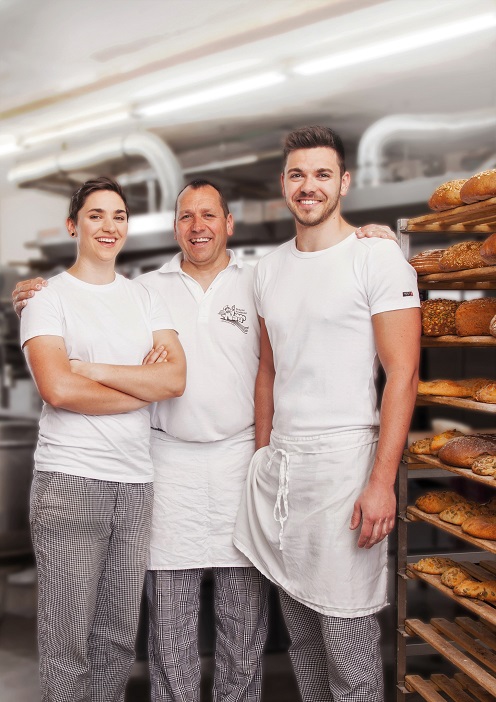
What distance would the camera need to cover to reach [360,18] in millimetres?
3812

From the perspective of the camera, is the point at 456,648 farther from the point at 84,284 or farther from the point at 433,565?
the point at 84,284

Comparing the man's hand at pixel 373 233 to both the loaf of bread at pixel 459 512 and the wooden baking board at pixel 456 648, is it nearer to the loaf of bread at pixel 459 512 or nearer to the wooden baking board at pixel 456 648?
the loaf of bread at pixel 459 512

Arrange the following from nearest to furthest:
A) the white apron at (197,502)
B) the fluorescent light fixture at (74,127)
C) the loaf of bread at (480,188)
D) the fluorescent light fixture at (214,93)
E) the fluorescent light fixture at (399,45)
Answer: the loaf of bread at (480,188), the white apron at (197,502), the fluorescent light fixture at (399,45), the fluorescent light fixture at (214,93), the fluorescent light fixture at (74,127)

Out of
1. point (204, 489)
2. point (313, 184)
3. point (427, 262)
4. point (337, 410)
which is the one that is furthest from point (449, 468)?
point (313, 184)

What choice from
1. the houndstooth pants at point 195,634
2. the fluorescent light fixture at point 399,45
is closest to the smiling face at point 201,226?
the houndstooth pants at point 195,634

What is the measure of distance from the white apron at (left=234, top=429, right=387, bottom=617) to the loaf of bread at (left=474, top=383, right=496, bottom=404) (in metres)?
0.27

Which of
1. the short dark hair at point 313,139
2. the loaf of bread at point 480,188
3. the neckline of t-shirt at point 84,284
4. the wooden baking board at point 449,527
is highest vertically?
the short dark hair at point 313,139

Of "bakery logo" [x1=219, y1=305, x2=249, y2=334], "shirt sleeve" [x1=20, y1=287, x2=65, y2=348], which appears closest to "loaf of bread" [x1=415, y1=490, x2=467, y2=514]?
"bakery logo" [x1=219, y1=305, x2=249, y2=334]

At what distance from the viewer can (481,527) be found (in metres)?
1.82

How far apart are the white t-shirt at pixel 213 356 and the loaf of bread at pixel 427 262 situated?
48cm

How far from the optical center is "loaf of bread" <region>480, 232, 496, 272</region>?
1.71 meters

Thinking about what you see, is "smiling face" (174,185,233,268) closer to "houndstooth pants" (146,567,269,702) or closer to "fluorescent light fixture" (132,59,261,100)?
"houndstooth pants" (146,567,269,702)

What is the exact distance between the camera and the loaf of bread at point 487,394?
1.76 meters

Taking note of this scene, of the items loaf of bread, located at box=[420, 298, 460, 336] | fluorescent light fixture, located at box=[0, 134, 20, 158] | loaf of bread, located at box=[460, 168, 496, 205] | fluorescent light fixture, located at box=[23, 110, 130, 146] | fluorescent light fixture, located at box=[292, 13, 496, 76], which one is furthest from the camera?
fluorescent light fixture, located at box=[0, 134, 20, 158]
